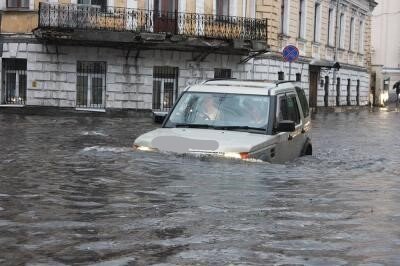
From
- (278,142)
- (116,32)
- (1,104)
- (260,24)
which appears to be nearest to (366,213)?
(278,142)

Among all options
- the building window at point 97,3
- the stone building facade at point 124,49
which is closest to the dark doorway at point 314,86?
the stone building facade at point 124,49

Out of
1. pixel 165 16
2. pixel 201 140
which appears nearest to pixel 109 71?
pixel 165 16

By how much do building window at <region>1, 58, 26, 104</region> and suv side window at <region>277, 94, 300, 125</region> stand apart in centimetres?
1785

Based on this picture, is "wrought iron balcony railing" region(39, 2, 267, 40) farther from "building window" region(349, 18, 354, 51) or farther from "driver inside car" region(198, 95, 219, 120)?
"building window" region(349, 18, 354, 51)

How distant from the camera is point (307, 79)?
127 feet

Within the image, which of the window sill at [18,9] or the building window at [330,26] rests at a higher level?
the building window at [330,26]

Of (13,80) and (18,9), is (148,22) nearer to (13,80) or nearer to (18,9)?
(18,9)

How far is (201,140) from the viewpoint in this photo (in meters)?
9.15

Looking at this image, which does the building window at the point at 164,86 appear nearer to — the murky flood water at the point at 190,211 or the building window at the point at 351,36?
the murky flood water at the point at 190,211

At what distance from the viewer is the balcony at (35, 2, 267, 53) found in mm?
26078

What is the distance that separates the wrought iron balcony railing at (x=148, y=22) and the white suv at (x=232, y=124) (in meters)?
16.5

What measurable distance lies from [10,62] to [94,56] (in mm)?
3415

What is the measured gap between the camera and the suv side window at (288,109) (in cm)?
1055

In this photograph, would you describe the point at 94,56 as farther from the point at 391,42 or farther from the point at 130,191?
the point at 391,42
